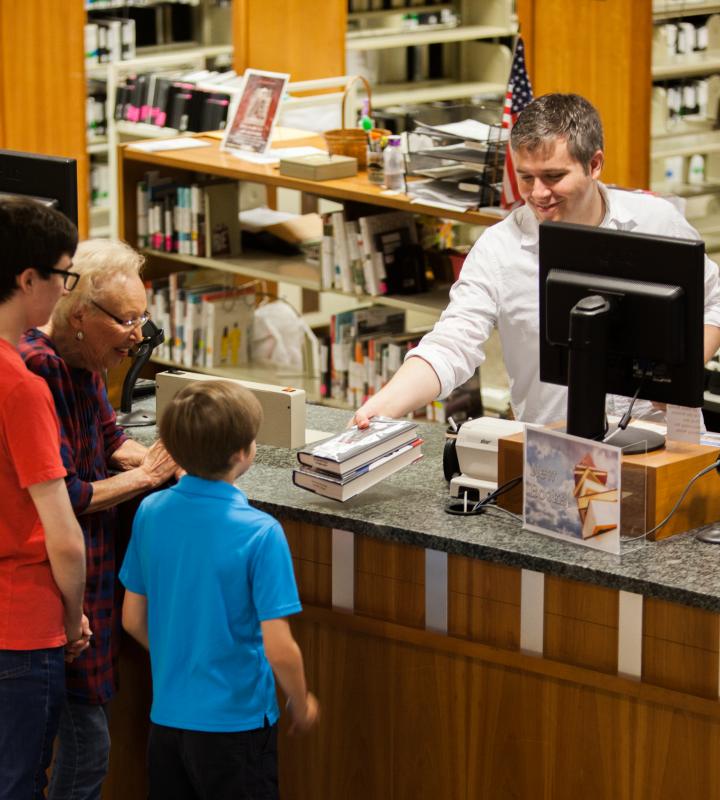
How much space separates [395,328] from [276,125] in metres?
1.02

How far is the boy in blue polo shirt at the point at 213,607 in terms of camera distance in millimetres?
2361

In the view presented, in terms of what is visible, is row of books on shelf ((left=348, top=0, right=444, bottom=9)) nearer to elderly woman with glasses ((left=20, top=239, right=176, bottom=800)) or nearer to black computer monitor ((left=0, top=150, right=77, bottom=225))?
black computer monitor ((left=0, top=150, right=77, bottom=225))

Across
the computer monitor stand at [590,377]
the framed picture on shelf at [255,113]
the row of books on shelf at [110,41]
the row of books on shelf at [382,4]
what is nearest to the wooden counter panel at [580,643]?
the computer monitor stand at [590,377]

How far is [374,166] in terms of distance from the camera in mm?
5680

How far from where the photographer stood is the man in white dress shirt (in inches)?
122

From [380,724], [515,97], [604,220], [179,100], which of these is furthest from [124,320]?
[179,100]

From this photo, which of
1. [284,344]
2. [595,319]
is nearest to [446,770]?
[595,319]

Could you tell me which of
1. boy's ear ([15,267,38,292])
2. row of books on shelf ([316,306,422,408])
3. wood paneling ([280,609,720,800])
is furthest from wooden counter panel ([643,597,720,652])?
row of books on shelf ([316,306,422,408])

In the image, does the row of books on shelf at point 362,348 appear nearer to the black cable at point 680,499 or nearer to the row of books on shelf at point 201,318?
the row of books on shelf at point 201,318

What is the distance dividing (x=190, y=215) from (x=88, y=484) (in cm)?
385

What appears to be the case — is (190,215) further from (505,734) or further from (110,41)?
(505,734)

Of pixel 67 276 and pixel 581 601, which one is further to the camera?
pixel 581 601

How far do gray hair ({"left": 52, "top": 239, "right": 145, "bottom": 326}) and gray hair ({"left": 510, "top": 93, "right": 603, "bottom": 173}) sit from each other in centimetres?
94

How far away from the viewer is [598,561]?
256cm
